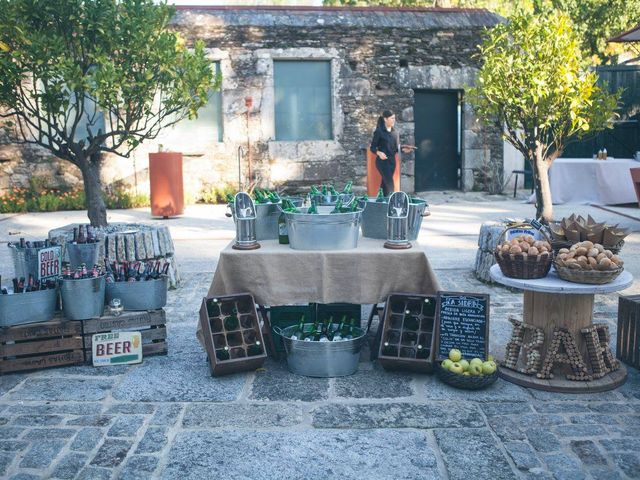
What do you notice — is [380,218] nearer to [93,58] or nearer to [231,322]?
[231,322]

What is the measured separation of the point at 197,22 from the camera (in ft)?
45.0

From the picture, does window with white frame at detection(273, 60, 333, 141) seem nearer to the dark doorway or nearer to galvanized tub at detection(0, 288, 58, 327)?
the dark doorway

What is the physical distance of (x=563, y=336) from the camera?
4.36 metres

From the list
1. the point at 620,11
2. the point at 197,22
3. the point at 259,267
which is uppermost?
the point at 620,11

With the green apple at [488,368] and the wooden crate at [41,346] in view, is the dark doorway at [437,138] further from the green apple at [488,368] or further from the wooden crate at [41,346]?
the wooden crate at [41,346]

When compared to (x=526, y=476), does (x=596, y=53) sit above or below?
above

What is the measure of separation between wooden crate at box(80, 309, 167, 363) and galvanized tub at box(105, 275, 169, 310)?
6cm

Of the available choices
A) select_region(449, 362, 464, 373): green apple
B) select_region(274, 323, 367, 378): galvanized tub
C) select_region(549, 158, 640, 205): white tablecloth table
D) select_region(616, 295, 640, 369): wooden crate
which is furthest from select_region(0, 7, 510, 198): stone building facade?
select_region(449, 362, 464, 373): green apple

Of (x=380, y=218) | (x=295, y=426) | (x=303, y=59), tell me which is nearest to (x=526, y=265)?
(x=380, y=218)

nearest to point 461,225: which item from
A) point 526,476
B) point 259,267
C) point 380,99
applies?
point 380,99

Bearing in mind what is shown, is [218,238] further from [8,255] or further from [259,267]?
[259,267]

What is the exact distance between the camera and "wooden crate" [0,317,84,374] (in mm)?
4621

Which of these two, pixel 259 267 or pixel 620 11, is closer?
pixel 259 267

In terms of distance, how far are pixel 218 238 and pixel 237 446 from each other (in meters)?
6.21
